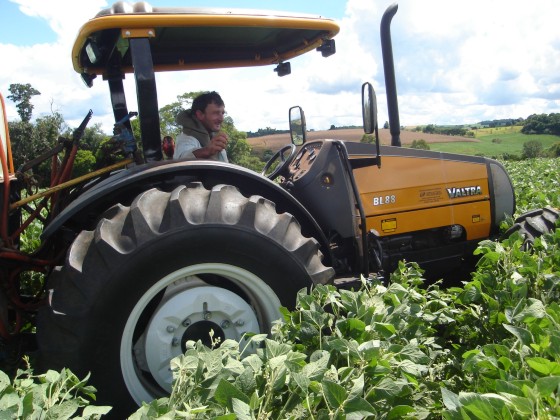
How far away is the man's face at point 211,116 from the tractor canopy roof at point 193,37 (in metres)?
0.46

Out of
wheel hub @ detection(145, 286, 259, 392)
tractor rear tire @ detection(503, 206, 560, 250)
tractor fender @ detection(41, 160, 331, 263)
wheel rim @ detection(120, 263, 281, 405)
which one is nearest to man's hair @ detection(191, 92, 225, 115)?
tractor fender @ detection(41, 160, 331, 263)

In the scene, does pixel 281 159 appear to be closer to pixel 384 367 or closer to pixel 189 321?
pixel 189 321

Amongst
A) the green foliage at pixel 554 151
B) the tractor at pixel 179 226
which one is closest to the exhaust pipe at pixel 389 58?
the tractor at pixel 179 226

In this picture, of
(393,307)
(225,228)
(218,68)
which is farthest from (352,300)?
(218,68)

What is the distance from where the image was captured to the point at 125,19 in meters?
2.51

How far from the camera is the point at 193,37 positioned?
345 centimetres

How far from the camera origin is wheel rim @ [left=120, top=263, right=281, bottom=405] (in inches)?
95.8

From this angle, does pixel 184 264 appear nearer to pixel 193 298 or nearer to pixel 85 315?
pixel 193 298

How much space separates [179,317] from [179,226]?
0.48 meters

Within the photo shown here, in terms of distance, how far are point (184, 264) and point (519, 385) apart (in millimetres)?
1551

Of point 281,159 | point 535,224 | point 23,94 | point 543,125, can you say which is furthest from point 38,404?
point 543,125

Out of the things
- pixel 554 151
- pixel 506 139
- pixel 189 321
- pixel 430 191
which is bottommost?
pixel 554 151

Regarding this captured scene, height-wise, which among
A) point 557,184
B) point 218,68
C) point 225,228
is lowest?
point 557,184

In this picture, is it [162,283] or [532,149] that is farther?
[532,149]
